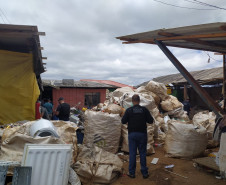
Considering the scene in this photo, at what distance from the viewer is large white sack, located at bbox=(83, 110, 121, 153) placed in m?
4.27

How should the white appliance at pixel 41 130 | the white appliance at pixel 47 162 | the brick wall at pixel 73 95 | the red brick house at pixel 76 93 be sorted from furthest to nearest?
1. the brick wall at pixel 73 95
2. the red brick house at pixel 76 93
3. the white appliance at pixel 41 130
4. the white appliance at pixel 47 162

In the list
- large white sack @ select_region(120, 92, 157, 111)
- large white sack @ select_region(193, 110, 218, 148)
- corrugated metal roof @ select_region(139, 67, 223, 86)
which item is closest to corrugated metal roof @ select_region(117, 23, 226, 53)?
large white sack @ select_region(120, 92, 157, 111)

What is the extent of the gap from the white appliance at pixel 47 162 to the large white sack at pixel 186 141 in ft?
8.74

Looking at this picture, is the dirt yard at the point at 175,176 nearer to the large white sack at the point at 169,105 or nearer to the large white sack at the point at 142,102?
the large white sack at the point at 142,102

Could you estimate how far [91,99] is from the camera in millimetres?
15484

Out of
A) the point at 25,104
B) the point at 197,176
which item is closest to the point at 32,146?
the point at 25,104

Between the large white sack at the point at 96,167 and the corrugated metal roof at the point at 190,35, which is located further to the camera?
the large white sack at the point at 96,167

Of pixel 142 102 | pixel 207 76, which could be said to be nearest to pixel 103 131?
pixel 142 102

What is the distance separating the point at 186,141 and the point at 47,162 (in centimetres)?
296

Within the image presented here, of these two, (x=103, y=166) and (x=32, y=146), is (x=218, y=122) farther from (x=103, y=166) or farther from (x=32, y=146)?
(x=32, y=146)

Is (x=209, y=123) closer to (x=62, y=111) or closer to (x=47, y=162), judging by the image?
(x=62, y=111)

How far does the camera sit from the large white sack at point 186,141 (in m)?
4.24

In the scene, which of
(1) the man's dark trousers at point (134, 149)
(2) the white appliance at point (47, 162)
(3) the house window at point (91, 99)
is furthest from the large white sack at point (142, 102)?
(3) the house window at point (91, 99)

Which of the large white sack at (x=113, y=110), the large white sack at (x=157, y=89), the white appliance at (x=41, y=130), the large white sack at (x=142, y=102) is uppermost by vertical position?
the large white sack at (x=157, y=89)
